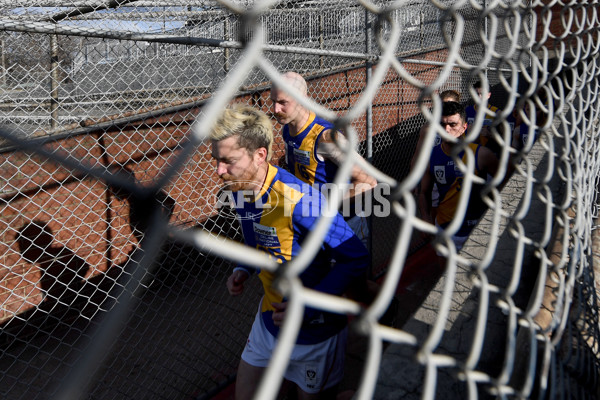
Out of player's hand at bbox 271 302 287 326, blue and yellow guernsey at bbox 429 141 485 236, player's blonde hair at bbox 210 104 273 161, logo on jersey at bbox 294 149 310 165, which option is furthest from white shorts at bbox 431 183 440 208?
player's hand at bbox 271 302 287 326

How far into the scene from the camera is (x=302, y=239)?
229 cm

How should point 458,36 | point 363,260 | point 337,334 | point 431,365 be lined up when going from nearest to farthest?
point 431,365, point 458,36, point 363,260, point 337,334

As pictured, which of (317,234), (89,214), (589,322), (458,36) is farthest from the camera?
(89,214)

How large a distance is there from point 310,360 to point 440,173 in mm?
2271

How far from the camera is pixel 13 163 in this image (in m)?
3.87

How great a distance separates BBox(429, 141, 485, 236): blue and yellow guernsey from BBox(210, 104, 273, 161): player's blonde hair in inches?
79.9

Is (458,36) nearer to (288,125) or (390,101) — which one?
(288,125)

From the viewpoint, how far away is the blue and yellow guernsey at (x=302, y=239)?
2.19 meters

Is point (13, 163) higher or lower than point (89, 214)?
higher

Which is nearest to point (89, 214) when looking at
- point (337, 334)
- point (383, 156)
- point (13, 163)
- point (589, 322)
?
point (13, 163)

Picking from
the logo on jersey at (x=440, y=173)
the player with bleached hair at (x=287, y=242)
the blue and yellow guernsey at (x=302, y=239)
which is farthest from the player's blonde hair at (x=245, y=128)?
the logo on jersey at (x=440, y=173)

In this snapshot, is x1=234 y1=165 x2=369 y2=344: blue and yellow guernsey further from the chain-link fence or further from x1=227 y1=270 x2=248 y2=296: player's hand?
the chain-link fence

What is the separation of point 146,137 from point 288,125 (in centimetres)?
192

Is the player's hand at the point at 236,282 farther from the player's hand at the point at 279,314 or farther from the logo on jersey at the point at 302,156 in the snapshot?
the logo on jersey at the point at 302,156
